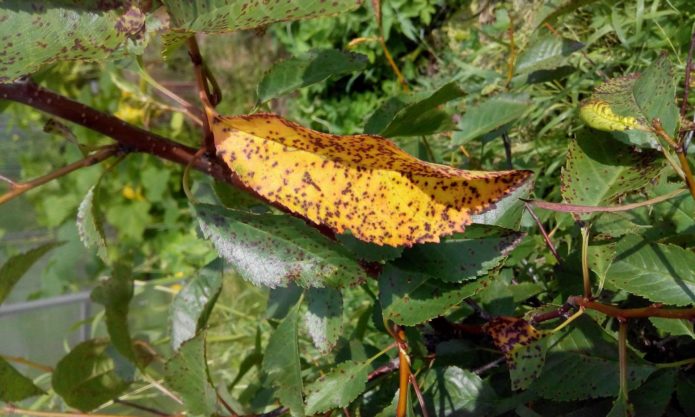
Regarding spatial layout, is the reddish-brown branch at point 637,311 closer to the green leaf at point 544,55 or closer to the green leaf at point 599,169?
the green leaf at point 599,169

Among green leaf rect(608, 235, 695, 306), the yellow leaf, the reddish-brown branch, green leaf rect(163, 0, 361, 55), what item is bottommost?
green leaf rect(608, 235, 695, 306)

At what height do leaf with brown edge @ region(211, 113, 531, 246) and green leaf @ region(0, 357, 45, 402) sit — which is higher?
leaf with brown edge @ region(211, 113, 531, 246)

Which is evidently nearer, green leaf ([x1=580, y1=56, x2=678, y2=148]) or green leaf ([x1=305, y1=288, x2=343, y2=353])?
green leaf ([x1=580, y1=56, x2=678, y2=148])

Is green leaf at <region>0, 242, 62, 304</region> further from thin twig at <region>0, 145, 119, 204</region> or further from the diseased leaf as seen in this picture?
the diseased leaf

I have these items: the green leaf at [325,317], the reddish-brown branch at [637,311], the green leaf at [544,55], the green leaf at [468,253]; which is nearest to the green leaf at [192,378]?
the green leaf at [325,317]

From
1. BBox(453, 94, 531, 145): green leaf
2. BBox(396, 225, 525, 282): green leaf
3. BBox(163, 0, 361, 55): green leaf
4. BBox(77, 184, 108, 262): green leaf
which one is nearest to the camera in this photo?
BBox(163, 0, 361, 55): green leaf

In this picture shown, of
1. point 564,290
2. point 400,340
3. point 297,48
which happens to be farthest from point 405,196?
point 297,48

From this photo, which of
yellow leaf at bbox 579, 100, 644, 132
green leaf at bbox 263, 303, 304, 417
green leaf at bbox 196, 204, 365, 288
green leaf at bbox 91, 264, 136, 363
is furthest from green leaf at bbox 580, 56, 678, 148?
green leaf at bbox 91, 264, 136, 363
